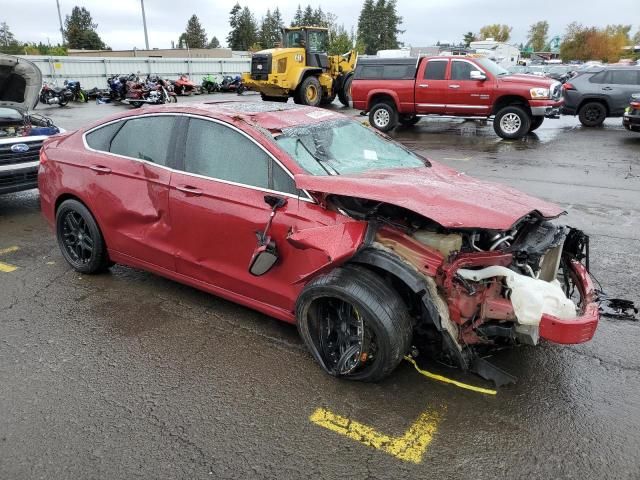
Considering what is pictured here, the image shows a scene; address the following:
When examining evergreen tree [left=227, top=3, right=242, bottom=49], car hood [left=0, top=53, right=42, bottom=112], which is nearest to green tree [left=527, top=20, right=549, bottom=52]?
evergreen tree [left=227, top=3, right=242, bottom=49]

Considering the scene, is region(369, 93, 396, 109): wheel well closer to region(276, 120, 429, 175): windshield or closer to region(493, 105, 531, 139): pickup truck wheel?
region(493, 105, 531, 139): pickup truck wheel

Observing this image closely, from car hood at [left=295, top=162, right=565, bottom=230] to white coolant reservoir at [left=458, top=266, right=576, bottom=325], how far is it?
11.0 inches

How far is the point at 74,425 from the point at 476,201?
254cm

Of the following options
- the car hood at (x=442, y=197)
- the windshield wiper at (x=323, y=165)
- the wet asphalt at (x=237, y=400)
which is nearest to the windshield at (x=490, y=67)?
the wet asphalt at (x=237, y=400)

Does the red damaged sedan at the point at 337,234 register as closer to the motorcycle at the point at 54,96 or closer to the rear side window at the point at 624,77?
the rear side window at the point at 624,77

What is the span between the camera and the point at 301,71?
1925 cm

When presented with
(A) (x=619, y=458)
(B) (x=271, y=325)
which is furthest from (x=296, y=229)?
A: (A) (x=619, y=458)

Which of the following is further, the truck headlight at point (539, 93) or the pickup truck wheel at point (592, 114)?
the pickup truck wheel at point (592, 114)

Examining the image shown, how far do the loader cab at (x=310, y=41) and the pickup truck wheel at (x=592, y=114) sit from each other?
31.9ft

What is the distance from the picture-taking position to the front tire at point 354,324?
9.37 ft

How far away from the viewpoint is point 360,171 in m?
3.59

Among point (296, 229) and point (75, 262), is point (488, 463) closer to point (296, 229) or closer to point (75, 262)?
point (296, 229)

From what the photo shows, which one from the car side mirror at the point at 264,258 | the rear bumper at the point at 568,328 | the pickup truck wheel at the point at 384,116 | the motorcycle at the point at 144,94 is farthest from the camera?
the motorcycle at the point at 144,94

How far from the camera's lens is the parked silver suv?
6406 millimetres
